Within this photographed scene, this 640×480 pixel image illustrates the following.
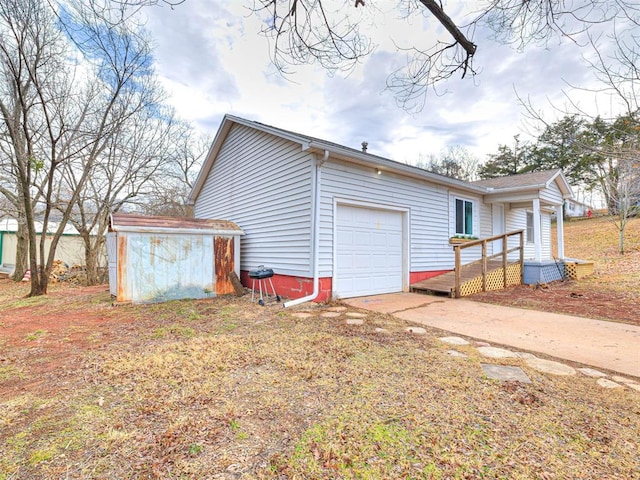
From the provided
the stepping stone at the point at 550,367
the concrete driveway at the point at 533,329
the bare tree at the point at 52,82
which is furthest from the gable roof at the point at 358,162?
the stepping stone at the point at 550,367

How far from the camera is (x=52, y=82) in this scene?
825 centimetres

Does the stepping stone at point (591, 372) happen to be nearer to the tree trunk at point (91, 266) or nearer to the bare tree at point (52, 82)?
the bare tree at point (52, 82)

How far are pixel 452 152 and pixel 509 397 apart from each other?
32401 mm

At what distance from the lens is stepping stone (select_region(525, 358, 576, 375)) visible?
296 cm

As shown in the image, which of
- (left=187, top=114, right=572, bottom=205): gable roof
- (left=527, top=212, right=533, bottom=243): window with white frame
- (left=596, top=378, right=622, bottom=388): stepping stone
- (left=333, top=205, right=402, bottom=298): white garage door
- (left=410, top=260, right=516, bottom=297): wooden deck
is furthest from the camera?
(left=527, top=212, right=533, bottom=243): window with white frame

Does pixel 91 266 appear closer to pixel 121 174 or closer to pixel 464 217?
pixel 121 174

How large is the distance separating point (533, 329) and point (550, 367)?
163cm

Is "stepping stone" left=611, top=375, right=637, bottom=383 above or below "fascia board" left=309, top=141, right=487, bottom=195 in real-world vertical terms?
below

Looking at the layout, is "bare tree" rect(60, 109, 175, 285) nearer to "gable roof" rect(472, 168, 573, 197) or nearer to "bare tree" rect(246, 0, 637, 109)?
"bare tree" rect(246, 0, 637, 109)

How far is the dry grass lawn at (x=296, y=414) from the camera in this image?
1.66 m

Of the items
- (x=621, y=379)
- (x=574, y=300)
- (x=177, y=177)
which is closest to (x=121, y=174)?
(x=177, y=177)

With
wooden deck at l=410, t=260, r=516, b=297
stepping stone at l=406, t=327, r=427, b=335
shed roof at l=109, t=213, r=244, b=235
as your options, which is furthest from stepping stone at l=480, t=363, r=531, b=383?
shed roof at l=109, t=213, r=244, b=235

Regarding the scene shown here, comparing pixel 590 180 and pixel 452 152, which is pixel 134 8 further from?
pixel 452 152

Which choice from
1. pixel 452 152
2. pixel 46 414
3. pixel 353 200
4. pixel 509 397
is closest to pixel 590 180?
pixel 452 152
